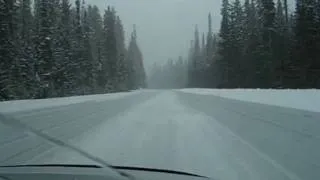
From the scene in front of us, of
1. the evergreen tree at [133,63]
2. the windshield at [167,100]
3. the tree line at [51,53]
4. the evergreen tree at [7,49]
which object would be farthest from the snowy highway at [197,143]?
the evergreen tree at [133,63]

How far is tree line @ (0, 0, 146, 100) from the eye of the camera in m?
48.1

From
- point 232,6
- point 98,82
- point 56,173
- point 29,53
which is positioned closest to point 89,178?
point 56,173

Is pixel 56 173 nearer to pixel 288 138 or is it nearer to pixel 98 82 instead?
pixel 288 138

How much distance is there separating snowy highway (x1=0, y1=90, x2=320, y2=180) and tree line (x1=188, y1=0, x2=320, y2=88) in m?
40.1

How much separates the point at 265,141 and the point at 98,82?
72508 millimetres

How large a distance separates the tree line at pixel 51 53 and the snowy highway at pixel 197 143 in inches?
1082

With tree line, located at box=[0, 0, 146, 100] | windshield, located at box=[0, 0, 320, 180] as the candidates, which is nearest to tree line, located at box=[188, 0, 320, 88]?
windshield, located at box=[0, 0, 320, 180]

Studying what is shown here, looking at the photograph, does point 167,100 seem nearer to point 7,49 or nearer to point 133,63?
point 7,49

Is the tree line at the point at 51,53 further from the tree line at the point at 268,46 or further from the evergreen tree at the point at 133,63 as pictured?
the evergreen tree at the point at 133,63

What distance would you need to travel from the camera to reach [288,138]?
1039 centimetres

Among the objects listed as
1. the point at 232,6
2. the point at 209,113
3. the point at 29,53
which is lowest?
the point at 209,113

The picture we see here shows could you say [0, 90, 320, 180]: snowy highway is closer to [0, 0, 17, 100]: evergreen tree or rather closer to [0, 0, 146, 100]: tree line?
[0, 0, 17, 100]: evergreen tree

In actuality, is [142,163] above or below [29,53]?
below

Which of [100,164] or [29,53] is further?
[29,53]
